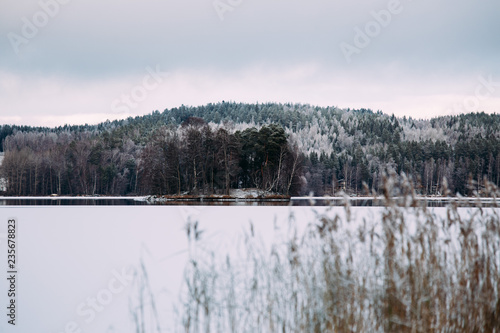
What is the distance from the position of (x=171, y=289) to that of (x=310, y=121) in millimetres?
159472

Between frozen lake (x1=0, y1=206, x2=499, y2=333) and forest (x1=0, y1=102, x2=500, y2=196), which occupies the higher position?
forest (x1=0, y1=102, x2=500, y2=196)

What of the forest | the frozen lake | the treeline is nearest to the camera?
the frozen lake

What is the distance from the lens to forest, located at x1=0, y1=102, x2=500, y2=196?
2240 inches

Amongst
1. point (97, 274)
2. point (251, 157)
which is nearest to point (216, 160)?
point (251, 157)

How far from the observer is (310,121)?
539 ft

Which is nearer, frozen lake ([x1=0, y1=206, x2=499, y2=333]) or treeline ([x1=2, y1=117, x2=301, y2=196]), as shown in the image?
frozen lake ([x1=0, y1=206, x2=499, y2=333])

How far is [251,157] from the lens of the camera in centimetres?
6209

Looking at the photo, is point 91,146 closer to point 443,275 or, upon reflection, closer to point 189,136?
point 189,136

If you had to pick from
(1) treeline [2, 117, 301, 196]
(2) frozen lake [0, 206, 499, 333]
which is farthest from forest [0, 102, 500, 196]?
(2) frozen lake [0, 206, 499, 333]

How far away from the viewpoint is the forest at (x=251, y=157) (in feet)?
187

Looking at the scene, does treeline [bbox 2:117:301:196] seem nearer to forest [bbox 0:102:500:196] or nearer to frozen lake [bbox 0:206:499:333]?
forest [bbox 0:102:500:196]

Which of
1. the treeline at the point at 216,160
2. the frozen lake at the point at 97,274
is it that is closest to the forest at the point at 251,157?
the treeline at the point at 216,160

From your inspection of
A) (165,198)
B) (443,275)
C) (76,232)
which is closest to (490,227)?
(443,275)

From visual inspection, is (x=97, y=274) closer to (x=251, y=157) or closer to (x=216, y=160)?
(x=216, y=160)
